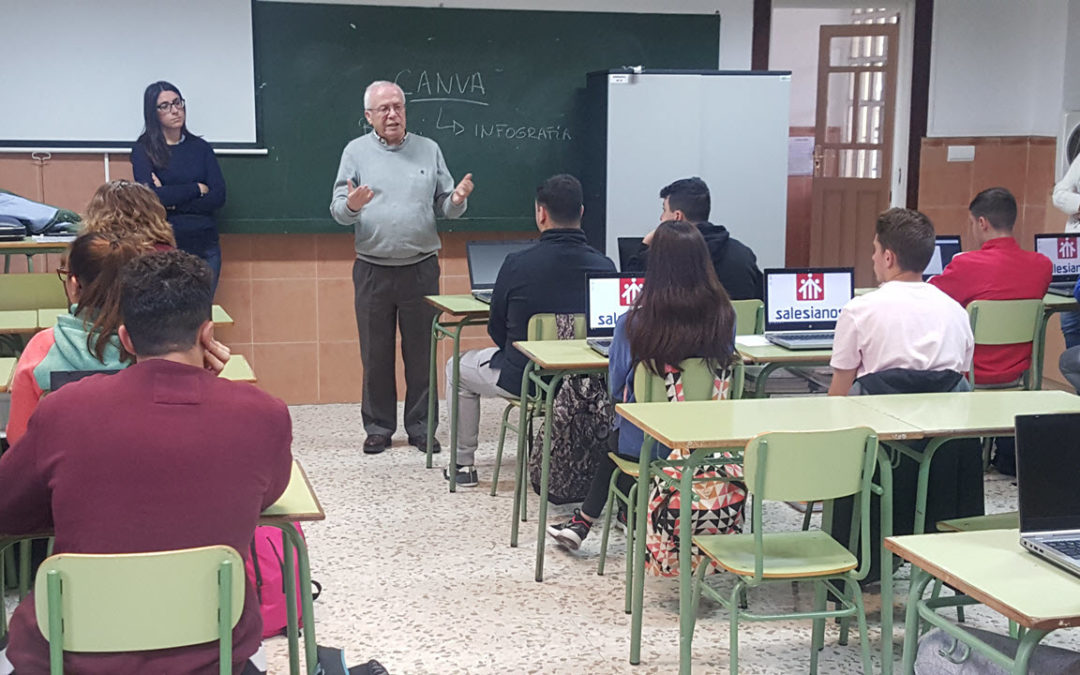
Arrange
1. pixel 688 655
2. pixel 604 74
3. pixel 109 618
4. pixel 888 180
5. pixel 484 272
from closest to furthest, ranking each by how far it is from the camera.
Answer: pixel 109 618 < pixel 688 655 < pixel 484 272 < pixel 604 74 < pixel 888 180

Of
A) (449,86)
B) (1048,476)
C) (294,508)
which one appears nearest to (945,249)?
(449,86)

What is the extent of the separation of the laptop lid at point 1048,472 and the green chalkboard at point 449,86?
4626mm

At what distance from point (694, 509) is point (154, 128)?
12.2ft

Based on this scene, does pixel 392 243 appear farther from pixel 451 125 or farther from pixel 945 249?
pixel 945 249

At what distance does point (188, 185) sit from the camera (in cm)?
608

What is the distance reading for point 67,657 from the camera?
1.99 m

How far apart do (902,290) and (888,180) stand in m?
4.45

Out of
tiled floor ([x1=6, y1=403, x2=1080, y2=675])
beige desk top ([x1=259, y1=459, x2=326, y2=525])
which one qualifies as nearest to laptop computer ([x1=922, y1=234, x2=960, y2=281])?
tiled floor ([x1=6, y1=403, x2=1080, y2=675])

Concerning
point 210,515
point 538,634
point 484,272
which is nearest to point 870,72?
point 484,272

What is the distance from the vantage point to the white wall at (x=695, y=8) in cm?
684

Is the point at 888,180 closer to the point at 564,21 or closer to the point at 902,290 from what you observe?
the point at 564,21

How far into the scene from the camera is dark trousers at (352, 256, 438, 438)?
568 centimetres

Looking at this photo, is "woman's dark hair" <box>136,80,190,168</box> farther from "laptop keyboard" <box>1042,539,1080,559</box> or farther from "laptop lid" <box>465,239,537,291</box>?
"laptop keyboard" <box>1042,539,1080,559</box>

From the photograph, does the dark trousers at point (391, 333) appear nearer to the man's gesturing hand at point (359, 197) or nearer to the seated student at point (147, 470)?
the man's gesturing hand at point (359, 197)
